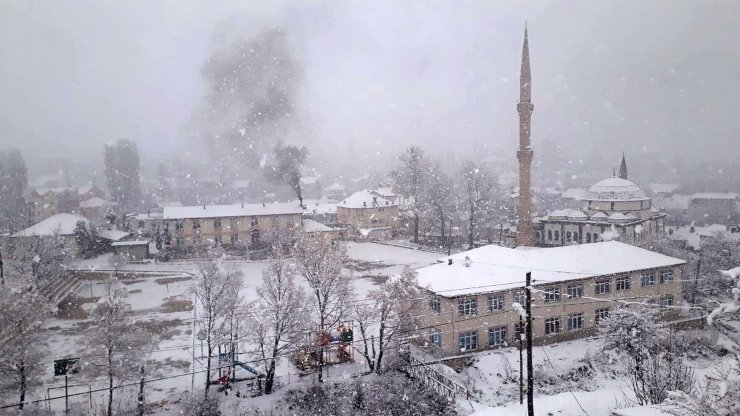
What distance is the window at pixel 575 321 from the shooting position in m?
25.8

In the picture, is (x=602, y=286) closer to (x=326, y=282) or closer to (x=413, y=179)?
(x=326, y=282)

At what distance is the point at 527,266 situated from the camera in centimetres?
2602

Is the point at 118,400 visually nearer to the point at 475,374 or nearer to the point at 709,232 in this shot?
the point at 475,374

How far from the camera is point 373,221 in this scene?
210 ft

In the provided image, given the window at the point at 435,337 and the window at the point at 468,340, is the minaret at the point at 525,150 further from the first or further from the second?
the window at the point at 435,337

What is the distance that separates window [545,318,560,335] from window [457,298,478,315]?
4566 millimetres

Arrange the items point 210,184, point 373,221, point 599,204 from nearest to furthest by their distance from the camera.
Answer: point 599,204 → point 373,221 → point 210,184

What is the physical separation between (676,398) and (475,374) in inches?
549

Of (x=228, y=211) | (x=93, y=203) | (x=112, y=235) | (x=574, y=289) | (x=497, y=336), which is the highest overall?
(x=93, y=203)

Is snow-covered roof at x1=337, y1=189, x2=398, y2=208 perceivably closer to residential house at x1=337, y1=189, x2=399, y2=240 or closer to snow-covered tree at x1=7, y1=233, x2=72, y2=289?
residential house at x1=337, y1=189, x2=399, y2=240

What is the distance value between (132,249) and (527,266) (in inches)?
1523

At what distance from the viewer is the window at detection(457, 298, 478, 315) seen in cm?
2322

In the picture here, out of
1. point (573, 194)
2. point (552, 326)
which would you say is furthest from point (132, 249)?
point (573, 194)

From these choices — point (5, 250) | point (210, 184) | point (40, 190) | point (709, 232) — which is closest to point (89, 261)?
point (5, 250)
